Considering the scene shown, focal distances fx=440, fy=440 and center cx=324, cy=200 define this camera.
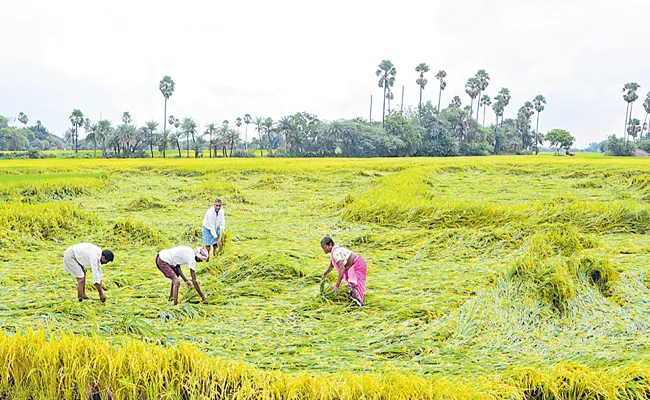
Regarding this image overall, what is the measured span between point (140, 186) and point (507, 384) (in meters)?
17.2

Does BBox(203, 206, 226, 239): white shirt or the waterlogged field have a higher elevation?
BBox(203, 206, 226, 239): white shirt

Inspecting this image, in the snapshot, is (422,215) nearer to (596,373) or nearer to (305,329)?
(305,329)

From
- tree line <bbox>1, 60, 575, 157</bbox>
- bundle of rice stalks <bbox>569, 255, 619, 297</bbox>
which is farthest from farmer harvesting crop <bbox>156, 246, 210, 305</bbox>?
tree line <bbox>1, 60, 575, 157</bbox>


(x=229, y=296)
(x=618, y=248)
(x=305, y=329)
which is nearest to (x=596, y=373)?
(x=305, y=329)

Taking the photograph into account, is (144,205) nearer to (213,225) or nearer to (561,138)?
(213,225)

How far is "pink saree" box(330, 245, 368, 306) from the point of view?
4.47 meters

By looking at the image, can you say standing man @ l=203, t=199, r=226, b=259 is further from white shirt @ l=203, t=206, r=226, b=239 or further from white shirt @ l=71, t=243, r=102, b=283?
white shirt @ l=71, t=243, r=102, b=283

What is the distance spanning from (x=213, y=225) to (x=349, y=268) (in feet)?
10.3

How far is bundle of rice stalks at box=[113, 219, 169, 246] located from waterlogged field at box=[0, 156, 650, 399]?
3cm

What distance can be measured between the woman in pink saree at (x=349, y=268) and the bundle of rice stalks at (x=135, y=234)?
4.08 meters

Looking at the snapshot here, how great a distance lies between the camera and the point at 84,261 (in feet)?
14.9

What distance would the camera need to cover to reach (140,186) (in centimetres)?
1761

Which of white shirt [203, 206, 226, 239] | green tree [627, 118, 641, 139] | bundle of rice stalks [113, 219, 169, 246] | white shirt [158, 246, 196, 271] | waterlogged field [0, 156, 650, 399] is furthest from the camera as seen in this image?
green tree [627, 118, 641, 139]

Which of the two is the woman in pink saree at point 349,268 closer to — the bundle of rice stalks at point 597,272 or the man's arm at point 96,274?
the man's arm at point 96,274
